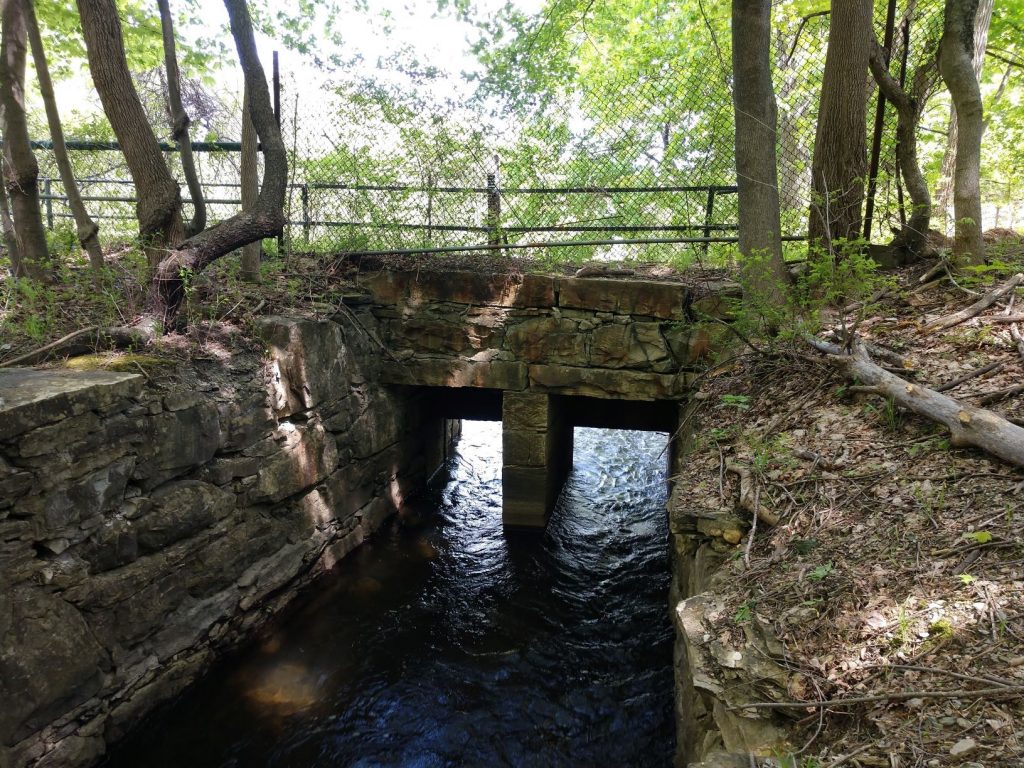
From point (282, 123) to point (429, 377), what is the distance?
Result: 3.06 meters

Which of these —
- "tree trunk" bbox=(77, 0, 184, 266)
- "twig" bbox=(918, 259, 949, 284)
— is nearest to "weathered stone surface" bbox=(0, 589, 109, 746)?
"tree trunk" bbox=(77, 0, 184, 266)

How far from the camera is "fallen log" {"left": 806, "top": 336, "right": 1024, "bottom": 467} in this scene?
2.60 metres

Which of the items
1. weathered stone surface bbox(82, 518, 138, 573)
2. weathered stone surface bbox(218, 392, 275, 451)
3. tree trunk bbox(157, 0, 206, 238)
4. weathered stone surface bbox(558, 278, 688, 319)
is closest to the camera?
weathered stone surface bbox(82, 518, 138, 573)

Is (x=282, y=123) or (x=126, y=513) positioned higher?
(x=282, y=123)

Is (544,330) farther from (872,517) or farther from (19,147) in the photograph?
(19,147)

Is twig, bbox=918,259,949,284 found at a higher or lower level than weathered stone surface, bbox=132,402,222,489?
higher

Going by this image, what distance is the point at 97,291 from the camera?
195 inches

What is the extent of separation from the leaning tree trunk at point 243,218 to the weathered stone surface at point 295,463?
1.32m

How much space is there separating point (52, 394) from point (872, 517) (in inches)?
163

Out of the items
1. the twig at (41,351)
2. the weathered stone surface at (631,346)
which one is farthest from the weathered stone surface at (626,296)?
the twig at (41,351)

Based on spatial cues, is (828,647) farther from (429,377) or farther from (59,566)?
(429,377)

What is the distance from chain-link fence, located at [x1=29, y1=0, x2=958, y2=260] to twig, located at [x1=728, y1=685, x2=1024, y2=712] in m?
4.95

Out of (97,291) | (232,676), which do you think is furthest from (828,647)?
(97,291)

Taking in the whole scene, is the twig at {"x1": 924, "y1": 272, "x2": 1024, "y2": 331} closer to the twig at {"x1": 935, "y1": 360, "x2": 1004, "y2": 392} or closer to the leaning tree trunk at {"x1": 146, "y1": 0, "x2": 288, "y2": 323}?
the twig at {"x1": 935, "y1": 360, "x2": 1004, "y2": 392}
